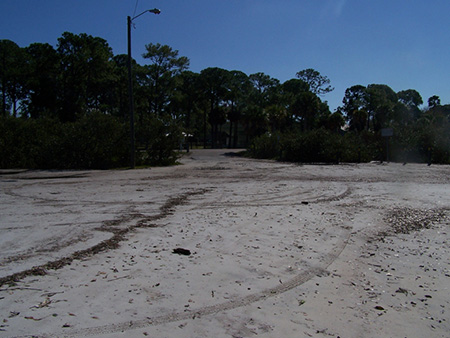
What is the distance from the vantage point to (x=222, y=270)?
15.0ft

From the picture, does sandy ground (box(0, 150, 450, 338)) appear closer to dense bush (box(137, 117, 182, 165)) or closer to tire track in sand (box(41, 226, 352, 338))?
tire track in sand (box(41, 226, 352, 338))

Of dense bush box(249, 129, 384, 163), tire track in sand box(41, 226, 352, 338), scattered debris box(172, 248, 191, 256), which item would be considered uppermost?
dense bush box(249, 129, 384, 163)

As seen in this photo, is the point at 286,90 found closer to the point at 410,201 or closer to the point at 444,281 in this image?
the point at 410,201

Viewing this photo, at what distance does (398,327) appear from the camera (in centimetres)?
343

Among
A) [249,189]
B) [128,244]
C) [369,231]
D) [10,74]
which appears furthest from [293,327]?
[10,74]

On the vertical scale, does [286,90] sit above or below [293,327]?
above

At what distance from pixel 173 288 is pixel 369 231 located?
167 inches

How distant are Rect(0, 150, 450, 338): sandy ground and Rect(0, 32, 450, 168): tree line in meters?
14.0

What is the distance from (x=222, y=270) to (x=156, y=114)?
2292cm

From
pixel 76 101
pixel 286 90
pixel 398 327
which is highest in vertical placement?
pixel 286 90

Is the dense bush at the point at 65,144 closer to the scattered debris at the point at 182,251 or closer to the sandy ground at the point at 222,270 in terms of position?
the sandy ground at the point at 222,270

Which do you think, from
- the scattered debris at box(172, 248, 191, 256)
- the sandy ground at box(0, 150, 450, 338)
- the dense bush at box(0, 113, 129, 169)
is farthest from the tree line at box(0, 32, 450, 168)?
the scattered debris at box(172, 248, 191, 256)

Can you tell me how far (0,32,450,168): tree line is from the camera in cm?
2166

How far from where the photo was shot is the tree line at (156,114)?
71.1 feet
